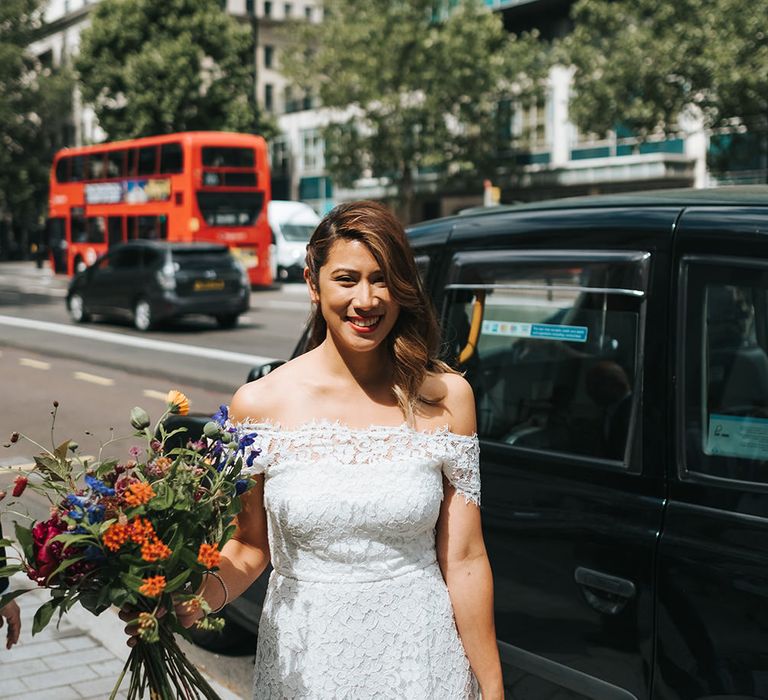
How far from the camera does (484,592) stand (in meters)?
2.26

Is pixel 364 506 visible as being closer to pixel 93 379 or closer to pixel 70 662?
pixel 70 662

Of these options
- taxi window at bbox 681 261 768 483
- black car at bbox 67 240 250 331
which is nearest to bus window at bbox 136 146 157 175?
black car at bbox 67 240 250 331

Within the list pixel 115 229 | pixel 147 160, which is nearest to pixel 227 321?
pixel 147 160

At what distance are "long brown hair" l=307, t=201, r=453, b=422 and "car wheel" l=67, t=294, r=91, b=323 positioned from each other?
65.6ft

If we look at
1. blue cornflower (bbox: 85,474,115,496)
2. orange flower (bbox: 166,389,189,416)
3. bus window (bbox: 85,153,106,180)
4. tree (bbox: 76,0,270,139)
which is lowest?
blue cornflower (bbox: 85,474,115,496)

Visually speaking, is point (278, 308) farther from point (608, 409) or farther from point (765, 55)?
point (608, 409)

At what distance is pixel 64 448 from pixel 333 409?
0.60m

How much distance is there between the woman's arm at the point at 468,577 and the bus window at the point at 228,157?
90.2 feet

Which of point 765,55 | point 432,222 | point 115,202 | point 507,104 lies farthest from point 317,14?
point 432,222

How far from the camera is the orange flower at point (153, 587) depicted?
1661mm

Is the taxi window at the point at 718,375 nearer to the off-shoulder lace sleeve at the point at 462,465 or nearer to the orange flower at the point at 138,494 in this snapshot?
the off-shoulder lace sleeve at the point at 462,465

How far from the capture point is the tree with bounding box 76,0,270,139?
154ft

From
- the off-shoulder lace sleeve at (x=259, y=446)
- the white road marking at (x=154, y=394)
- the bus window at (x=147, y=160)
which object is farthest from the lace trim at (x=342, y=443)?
the bus window at (x=147, y=160)

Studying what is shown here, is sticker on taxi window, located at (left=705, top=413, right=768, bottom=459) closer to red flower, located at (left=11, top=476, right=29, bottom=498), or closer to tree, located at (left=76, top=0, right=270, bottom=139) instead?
red flower, located at (left=11, top=476, right=29, bottom=498)
